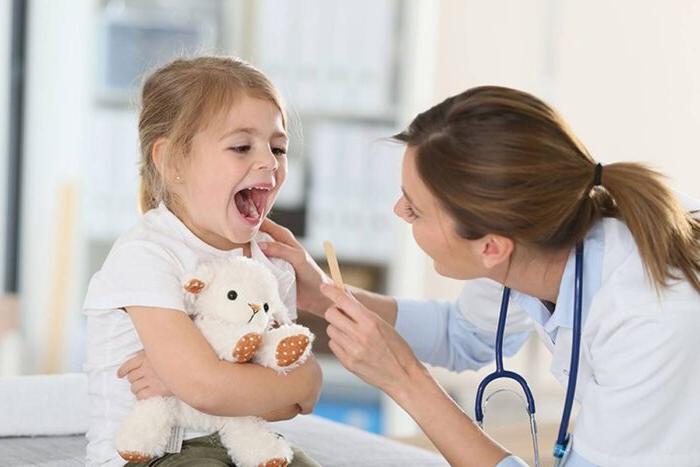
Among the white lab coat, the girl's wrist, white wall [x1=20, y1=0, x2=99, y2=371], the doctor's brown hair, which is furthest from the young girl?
white wall [x1=20, y1=0, x2=99, y2=371]

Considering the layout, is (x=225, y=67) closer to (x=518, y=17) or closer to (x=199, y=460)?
(x=199, y=460)

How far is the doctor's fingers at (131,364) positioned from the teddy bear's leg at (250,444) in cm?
14

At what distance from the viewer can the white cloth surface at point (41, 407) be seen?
215 cm

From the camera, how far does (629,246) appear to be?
1.66 metres

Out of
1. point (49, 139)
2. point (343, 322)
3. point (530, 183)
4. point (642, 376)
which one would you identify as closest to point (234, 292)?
point (343, 322)

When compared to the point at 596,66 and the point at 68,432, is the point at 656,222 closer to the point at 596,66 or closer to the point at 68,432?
the point at 68,432

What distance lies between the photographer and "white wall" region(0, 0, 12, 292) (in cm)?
417

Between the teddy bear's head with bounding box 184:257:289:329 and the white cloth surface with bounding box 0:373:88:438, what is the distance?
64 cm

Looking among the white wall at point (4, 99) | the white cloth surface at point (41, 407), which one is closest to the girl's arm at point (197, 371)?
the white cloth surface at point (41, 407)

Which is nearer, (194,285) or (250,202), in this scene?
(194,285)

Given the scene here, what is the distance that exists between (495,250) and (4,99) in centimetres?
294

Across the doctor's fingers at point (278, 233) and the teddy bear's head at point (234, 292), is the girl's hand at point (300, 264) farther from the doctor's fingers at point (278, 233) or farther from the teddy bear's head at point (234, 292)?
the teddy bear's head at point (234, 292)

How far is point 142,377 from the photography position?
163 cm

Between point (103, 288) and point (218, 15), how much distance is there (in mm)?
2791
